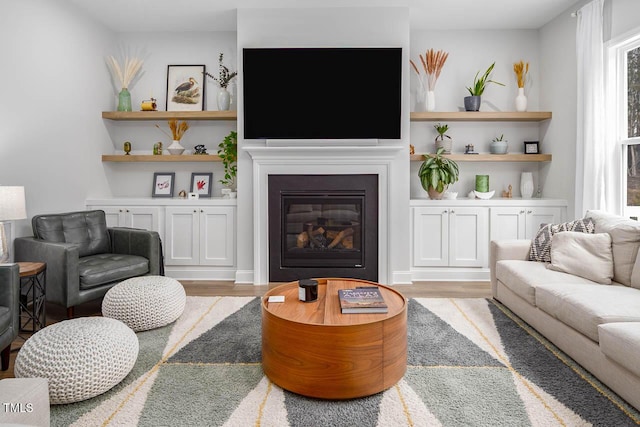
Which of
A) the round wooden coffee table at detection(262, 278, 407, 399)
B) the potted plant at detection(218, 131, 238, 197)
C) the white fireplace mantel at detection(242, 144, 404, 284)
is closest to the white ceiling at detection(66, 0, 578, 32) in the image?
the potted plant at detection(218, 131, 238, 197)

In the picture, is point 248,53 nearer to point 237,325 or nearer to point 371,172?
point 371,172

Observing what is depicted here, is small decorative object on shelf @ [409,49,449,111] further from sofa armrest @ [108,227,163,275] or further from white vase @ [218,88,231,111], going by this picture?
sofa armrest @ [108,227,163,275]

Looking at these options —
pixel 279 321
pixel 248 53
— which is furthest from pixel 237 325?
pixel 248 53

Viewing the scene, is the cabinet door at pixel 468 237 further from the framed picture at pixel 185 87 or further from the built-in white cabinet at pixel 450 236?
the framed picture at pixel 185 87

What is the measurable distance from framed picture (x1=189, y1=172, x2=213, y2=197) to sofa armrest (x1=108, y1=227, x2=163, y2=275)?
116cm

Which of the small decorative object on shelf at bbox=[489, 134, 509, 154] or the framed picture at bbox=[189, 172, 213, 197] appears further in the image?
the framed picture at bbox=[189, 172, 213, 197]

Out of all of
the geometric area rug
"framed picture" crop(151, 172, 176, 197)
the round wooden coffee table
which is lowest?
the geometric area rug

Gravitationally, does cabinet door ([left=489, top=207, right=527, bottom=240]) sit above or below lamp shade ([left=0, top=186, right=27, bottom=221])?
→ below

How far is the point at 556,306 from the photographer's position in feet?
8.04

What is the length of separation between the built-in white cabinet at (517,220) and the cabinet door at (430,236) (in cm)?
50

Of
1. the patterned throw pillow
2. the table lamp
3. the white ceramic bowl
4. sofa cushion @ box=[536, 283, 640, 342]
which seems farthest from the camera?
the white ceramic bowl

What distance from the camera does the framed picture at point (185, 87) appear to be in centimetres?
478

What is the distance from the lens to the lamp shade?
8.87 ft

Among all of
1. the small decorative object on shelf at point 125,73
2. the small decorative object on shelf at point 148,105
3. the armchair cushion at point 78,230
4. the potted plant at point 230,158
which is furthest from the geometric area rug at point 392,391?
the small decorative object on shelf at point 125,73
